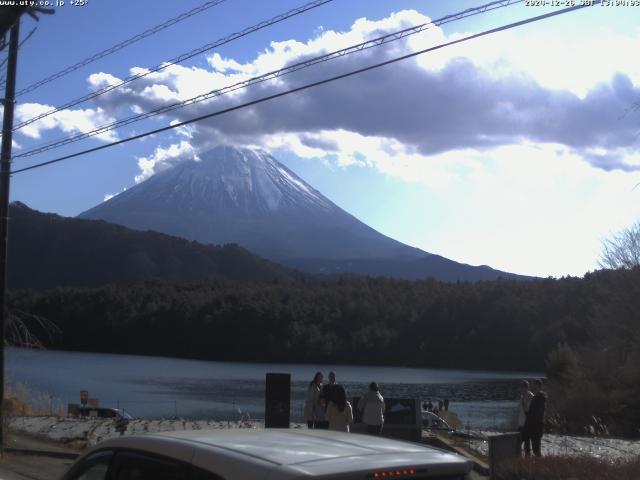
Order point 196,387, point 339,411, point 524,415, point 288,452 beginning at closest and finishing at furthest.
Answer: point 288,452, point 339,411, point 524,415, point 196,387

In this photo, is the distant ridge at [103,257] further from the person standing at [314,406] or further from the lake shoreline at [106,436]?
Answer: the person standing at [314,406]

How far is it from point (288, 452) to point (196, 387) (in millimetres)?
58656

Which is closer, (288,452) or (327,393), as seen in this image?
(288,452)

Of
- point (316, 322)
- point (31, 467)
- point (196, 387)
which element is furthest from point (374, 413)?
point (316, 322)

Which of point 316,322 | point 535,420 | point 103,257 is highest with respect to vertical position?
point 103,257

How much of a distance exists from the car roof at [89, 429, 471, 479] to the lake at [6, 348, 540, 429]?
25.8 metres

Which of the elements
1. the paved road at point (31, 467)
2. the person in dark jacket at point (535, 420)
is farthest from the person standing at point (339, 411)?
the paved road at point (31, 467)

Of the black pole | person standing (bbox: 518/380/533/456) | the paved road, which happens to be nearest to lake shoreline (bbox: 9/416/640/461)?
person standing (bbox: 518/380/533/456)

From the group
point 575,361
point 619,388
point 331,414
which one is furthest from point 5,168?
point 575,361

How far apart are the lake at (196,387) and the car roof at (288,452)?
84.8 feet

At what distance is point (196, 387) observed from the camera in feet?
199

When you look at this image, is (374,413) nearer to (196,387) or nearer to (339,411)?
(339,411)

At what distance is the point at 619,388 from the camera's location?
29500 mm

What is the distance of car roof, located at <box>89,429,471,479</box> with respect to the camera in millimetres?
3365
